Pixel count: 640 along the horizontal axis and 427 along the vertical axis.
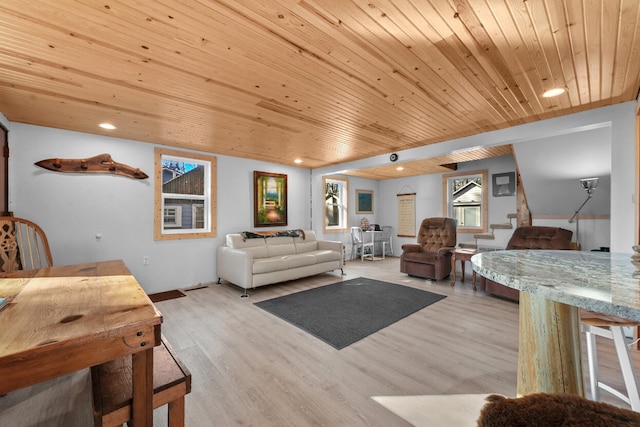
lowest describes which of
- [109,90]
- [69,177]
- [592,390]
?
[592,390]

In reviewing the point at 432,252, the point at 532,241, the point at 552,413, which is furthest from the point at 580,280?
the point at 432,252

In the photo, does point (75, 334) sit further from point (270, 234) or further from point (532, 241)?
point (532, 241)

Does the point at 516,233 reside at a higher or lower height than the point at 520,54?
lower

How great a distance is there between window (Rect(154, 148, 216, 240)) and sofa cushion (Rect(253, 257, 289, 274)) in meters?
1.18

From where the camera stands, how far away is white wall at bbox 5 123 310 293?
319 cm

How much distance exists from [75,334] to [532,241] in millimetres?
4749

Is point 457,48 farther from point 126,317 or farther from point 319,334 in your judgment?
point 319,334

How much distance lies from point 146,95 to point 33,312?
6.64 feet

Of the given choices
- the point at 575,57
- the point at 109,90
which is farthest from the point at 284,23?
the point at 575,57

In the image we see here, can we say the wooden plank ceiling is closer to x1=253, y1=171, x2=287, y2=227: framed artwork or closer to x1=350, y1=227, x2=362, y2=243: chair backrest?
x1=253, y1=171, x2=287, y2=227: framed artwork

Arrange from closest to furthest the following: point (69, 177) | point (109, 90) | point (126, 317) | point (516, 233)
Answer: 1. point (126, 317)
2. point (109, 90)
3. point (69, 177)
4. point (516, 233)

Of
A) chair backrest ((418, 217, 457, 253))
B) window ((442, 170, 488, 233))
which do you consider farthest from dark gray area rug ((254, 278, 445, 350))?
window ((442, 170, 488, 233))

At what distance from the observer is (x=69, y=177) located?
343cm

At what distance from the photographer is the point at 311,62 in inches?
77.9
